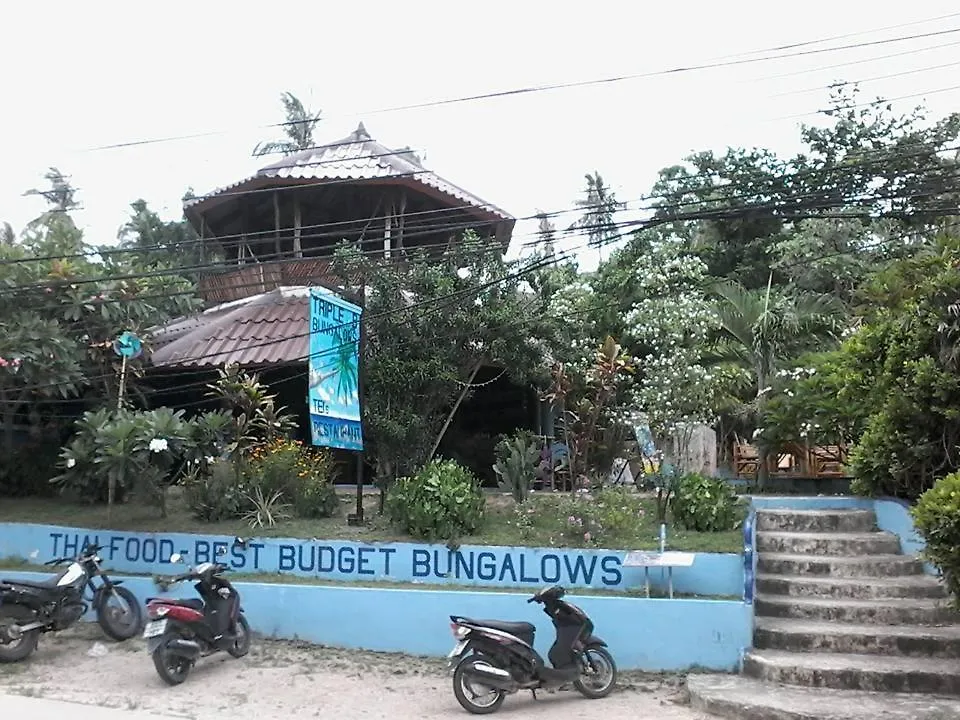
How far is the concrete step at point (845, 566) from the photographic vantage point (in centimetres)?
808

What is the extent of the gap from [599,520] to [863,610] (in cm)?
259

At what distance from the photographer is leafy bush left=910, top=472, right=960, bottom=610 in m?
5.80

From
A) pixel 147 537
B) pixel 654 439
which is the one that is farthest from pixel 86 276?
pixel 654 439

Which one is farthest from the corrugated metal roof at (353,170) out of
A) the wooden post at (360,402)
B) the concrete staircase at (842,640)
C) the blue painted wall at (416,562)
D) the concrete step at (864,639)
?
the concrete step at (864,639)

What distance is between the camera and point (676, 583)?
7863 mm

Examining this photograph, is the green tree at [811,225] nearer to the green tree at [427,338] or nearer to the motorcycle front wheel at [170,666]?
the green tree at [427,338]

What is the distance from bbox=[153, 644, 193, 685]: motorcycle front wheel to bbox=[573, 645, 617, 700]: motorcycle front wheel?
3.19 metres

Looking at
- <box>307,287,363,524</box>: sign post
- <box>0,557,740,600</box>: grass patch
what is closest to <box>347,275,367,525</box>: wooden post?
<box>307,287,363,524</box>: sign post

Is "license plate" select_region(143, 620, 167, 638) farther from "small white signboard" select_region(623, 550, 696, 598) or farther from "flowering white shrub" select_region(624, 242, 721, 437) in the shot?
"flowering white shrub" select_region(624, 242, 721, 437)

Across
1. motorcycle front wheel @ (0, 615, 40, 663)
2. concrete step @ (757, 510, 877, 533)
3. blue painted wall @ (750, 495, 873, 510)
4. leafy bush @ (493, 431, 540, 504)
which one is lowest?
motorcycle front wheel @ (0, 615, 40, 663)

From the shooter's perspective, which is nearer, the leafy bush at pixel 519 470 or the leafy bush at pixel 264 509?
the leafy bush at pixel 264 509

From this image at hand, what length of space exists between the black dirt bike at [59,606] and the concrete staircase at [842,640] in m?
5.37

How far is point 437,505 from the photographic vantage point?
8.84 metres

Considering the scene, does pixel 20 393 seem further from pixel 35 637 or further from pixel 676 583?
pixel 676 583
